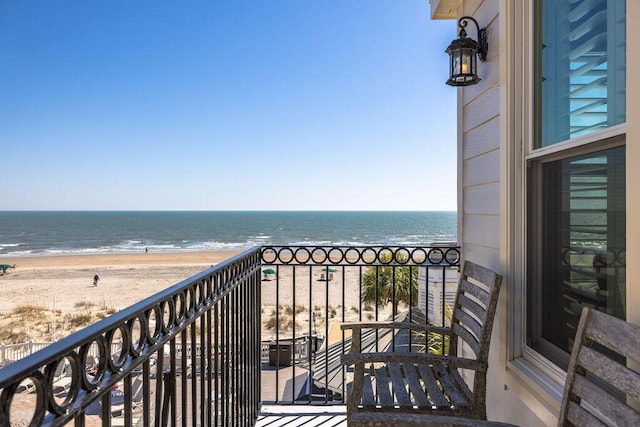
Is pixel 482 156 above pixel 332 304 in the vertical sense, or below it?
above

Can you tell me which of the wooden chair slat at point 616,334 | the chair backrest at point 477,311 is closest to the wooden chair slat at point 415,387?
the chair backrest at point 477,311

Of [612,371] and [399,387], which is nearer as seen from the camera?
[612,371]

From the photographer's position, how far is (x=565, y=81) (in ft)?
4.59

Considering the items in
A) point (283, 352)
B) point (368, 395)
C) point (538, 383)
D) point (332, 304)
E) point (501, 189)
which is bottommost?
point (332, 304)

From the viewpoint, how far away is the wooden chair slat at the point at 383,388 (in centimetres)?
159

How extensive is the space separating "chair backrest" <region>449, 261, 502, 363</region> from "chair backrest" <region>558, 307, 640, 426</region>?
52cm

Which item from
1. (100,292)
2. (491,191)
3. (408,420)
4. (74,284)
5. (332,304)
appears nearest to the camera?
(408,420)

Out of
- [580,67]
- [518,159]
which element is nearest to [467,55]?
[518,159]

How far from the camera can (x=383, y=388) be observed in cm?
171

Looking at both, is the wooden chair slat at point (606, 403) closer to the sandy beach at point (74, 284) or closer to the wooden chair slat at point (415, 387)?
the wooden chair slat at point (415, 387)

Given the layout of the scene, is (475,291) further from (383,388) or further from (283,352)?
(283,352)

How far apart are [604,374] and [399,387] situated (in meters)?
0.87

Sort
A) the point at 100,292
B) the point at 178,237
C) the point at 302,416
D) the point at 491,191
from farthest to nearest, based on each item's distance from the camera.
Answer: the point at 178,237 → the point at 100,292 → the point at 302,416 → the point at 491,191

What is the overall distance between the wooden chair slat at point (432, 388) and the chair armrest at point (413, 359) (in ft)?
0.41
